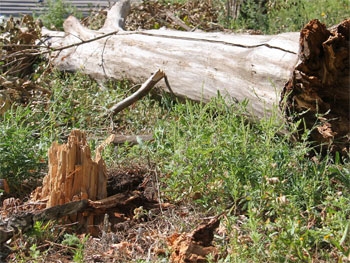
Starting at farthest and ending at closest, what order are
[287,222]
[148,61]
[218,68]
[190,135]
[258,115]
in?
[148,61] < [218,68] < [258,115] < [190,135] < [287,222]

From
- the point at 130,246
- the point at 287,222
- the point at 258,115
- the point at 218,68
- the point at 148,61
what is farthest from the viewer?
the point at 148,61

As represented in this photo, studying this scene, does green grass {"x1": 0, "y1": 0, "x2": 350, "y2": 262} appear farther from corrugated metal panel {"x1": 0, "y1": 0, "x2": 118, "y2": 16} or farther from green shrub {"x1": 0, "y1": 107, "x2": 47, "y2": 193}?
corrugated metal panel {"x1": 0, "y1": 0, "x2": 118, "y2": 16}

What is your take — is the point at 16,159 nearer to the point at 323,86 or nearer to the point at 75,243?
the point at 75,243

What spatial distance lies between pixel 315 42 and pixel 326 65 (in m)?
0.19

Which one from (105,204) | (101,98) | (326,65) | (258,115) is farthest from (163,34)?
(105,204)

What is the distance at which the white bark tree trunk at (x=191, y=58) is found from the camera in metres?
4.89

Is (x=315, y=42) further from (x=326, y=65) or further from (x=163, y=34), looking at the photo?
(x=163, y=34)

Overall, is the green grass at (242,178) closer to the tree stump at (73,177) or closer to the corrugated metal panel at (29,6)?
the tree stump at (73,177)

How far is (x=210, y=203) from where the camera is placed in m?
4.02

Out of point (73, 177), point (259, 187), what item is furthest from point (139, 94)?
point (259, 187)

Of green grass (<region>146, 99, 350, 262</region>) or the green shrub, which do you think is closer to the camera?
green grass (<region>146, 99, 350, 262</region>)

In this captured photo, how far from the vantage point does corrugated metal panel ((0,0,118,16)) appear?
35.1 ft

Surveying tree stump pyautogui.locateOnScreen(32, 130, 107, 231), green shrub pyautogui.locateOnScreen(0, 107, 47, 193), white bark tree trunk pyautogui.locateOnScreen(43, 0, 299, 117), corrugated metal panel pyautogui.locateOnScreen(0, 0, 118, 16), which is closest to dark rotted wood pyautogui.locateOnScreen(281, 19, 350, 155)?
white bark tree trunk pyautogui.locateOnScreen(43, 0, 299, 117)

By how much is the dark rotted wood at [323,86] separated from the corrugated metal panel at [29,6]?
248 inches
